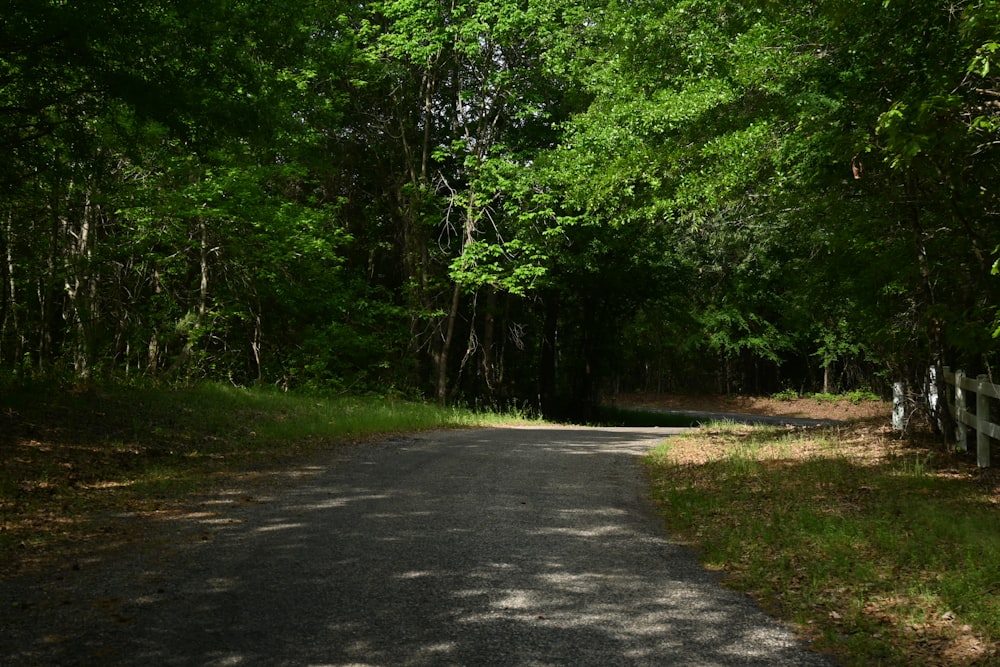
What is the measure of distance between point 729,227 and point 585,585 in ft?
95.9

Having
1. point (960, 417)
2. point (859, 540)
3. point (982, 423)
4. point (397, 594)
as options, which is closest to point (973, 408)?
point (960, 417)

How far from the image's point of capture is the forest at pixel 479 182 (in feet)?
32.3

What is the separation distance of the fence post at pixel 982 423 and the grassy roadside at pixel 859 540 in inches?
11.0

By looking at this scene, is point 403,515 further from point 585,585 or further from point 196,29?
point 196,29

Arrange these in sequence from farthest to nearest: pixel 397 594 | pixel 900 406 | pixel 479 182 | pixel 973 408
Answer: pixel 479 182 < pixel 900 406 < pixel 973 408 < pixel 397 594

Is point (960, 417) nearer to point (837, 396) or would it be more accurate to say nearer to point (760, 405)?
point (837, 396)

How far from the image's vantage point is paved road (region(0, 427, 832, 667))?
448 centimetres

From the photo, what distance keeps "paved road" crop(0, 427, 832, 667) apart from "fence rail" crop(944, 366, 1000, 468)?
463 cm

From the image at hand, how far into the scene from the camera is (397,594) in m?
5.47

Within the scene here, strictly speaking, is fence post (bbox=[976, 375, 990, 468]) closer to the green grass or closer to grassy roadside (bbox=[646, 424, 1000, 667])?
grassy roadside (bbox=[646, 424, 1000, 667])

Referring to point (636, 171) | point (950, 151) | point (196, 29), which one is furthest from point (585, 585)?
point (636, 171)

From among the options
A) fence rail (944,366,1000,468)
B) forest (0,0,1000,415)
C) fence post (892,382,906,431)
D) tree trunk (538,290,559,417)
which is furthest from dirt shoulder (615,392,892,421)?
fence rail (944,366,1000,468)

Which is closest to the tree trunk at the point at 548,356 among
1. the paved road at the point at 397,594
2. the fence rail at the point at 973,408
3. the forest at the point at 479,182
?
the forest at the point at 479,182

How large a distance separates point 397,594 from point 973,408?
35.0 ft
